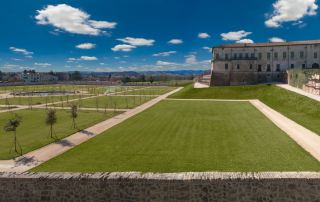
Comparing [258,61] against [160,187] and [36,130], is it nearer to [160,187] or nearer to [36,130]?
[36,130]

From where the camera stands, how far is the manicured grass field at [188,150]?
17.6 m

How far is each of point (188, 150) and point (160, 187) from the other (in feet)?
35.3

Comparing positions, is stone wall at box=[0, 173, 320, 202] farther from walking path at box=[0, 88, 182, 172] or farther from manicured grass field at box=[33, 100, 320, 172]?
walking path at box=[0, 88, 182, 172]

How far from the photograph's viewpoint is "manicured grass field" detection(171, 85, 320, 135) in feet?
110

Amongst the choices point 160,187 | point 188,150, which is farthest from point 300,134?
point 160,187

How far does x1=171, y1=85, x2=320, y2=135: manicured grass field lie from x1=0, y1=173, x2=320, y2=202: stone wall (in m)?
18.6

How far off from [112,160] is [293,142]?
1456cm

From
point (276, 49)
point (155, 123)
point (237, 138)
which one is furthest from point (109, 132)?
point (276, 49)

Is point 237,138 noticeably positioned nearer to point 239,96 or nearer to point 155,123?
point 155,123

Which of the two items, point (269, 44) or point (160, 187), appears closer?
point (160, 187)

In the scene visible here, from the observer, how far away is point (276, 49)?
76.0 m

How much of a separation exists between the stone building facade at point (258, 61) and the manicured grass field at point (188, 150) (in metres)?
46.6

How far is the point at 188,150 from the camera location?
2117 centimetres

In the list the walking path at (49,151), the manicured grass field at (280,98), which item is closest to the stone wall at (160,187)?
the walking path at (49,151)
